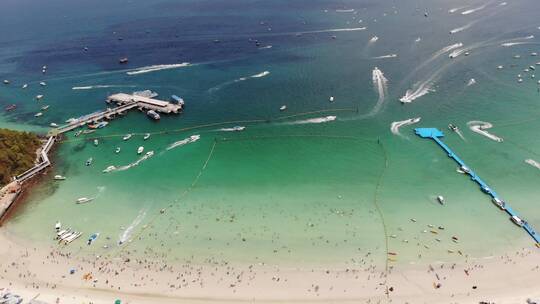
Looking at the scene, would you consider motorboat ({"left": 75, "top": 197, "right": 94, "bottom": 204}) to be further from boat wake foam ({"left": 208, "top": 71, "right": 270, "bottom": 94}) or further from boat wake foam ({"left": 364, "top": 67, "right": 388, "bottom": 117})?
boat wake foam ({"left": 364, "top": 67, "right": 388, "bottom": 117})

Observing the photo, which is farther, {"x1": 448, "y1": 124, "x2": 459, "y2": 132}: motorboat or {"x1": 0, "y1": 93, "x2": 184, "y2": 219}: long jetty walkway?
{"x1": 448, "y1": 124, "x2": 459, "y2": 132}: motorboat

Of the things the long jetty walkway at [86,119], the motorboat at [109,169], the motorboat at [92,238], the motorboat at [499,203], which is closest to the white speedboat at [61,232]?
the motorboat at [92,238]

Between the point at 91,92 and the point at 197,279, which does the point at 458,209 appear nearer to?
the point at 197,279

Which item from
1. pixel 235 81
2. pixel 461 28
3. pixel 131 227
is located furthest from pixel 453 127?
pixel 461 28

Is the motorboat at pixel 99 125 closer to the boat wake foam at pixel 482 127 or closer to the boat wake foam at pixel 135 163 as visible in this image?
the boat wake foam at pixel 135 163

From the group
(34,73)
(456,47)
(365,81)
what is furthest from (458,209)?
(34,73)

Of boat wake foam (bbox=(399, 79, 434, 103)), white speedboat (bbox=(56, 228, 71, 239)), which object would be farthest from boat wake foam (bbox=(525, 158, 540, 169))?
white speedboat (bbox=(56, 228, 71, 239))

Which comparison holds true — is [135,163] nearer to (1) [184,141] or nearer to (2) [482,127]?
(1) [184,141]

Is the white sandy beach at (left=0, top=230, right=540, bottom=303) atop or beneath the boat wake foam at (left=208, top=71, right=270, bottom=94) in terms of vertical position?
beneath
